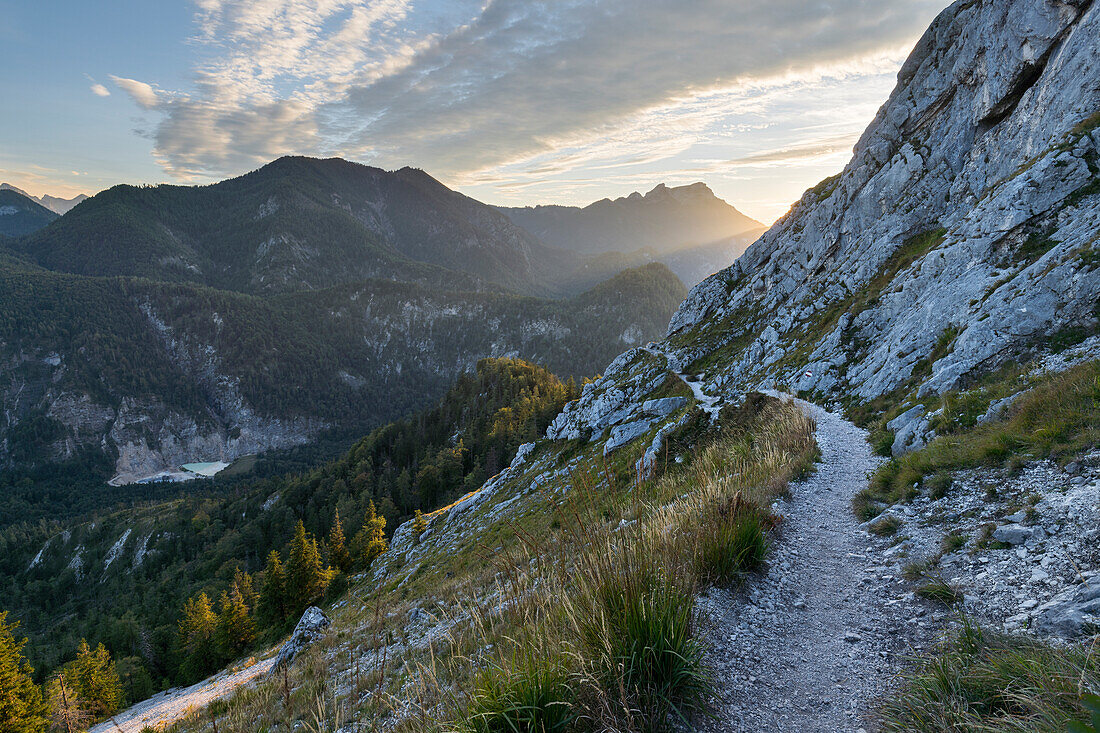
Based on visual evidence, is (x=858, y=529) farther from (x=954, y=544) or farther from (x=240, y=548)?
(x=240, y=548)

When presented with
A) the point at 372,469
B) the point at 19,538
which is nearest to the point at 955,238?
the point at 372,469

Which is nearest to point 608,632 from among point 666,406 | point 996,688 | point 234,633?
point 996,688

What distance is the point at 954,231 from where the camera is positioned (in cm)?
2545

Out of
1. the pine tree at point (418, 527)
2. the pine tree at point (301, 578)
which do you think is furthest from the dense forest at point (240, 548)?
the pine tree at point (418, 527)

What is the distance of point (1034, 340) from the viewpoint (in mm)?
13555

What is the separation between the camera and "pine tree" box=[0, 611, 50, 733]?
26688mm

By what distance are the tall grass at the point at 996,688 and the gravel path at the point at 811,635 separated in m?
0.47

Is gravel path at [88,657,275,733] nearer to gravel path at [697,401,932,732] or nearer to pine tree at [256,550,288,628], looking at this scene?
pine tree at [256,550,288,628]

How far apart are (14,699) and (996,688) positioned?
47.7m

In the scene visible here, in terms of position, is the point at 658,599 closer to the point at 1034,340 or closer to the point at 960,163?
the point at 1034,340

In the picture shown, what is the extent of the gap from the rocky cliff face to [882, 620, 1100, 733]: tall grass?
50.8 feet

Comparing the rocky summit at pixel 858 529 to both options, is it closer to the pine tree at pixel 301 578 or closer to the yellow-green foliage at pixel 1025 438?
the yellow-green foliage at pixel 1025 438

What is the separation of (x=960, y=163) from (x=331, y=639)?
5140 centimetres

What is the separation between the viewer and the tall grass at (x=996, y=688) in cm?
228
